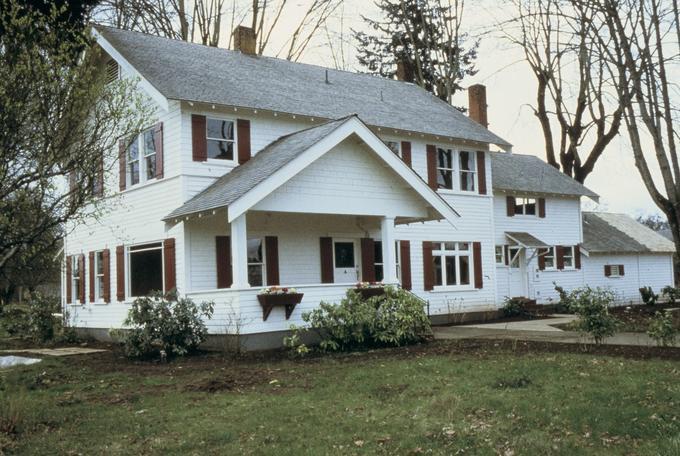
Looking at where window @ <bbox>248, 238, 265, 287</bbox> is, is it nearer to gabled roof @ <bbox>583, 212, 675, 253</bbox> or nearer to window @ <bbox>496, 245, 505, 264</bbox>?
window @ <bbox>496, 245, 505, 264</bbox>

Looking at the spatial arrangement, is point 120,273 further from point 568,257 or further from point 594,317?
point 568,257

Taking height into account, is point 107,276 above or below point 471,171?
below

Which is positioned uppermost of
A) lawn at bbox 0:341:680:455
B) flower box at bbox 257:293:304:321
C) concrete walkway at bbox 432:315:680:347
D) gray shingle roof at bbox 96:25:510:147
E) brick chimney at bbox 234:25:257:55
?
brick chimney at bbox 234:25:257:55

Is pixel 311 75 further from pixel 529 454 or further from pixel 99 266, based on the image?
pixel 529 454

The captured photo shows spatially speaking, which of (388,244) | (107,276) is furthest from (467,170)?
(107,276)

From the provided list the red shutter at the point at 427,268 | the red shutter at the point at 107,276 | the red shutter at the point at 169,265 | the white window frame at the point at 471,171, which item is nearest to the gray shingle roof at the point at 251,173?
the red shutter at the point at 169,265

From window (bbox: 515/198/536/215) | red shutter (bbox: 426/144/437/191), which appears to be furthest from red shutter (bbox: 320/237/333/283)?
window (bbox: 515/198/536/215)

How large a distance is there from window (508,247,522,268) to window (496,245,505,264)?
282mm

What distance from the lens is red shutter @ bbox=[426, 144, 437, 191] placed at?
2283cm

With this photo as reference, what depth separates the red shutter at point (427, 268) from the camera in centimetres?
2231

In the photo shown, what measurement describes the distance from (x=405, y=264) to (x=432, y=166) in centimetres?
343

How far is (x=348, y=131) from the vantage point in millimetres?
16484

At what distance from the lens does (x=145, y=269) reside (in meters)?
19.2

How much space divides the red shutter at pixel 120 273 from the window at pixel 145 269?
0.18 m
